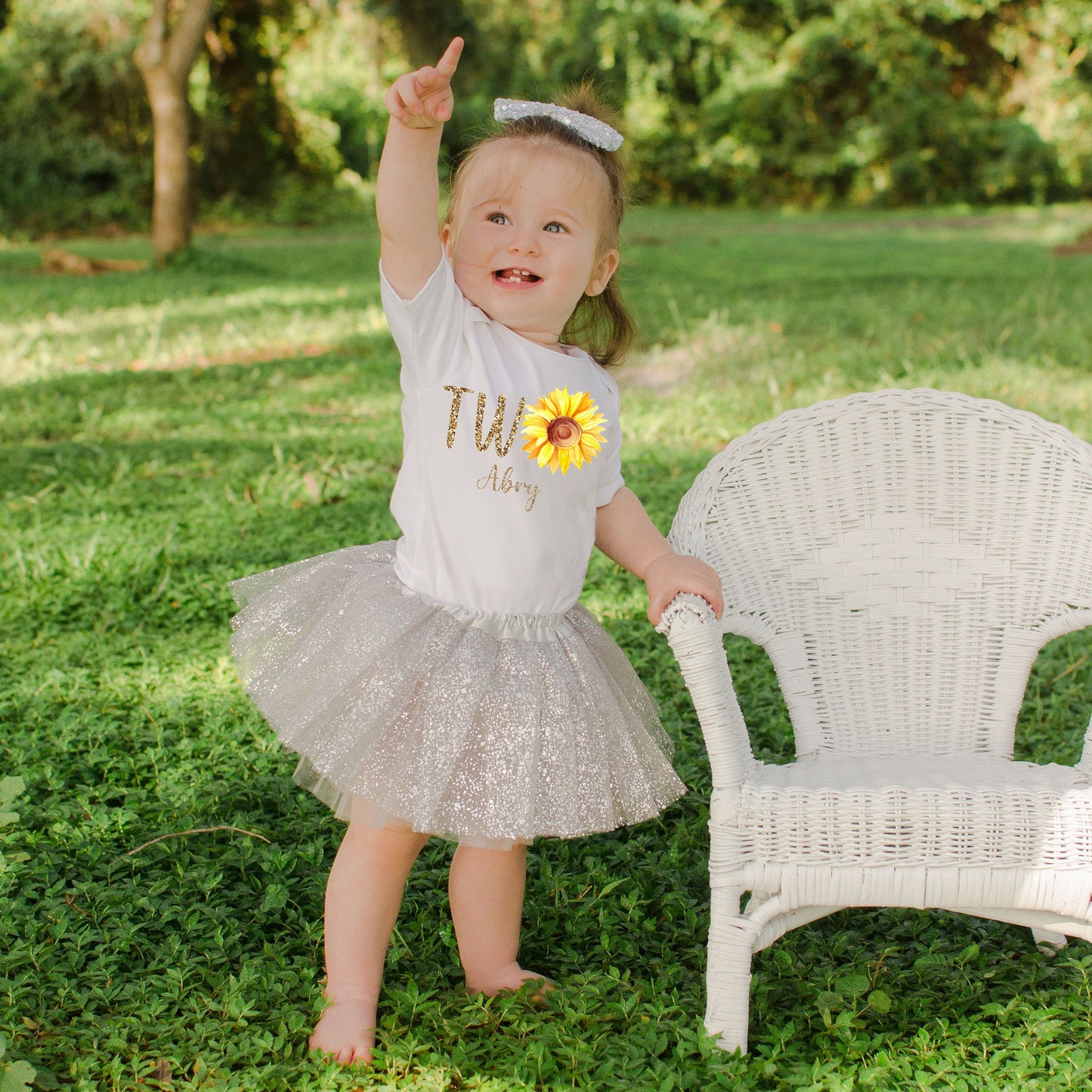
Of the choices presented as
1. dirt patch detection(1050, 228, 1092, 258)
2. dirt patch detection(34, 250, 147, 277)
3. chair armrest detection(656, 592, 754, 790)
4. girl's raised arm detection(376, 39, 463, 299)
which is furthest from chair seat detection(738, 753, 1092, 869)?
dirt patch detection(1050, 228, 1092, 258)

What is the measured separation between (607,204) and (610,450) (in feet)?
1.28

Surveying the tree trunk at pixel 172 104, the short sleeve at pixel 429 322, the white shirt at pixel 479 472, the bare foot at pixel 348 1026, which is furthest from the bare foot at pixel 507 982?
the tree trunk at pixel 172 104

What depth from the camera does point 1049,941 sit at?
2113 mm

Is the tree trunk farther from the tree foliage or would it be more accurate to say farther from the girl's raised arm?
the girl's raised arm

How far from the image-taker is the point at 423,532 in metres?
1.84

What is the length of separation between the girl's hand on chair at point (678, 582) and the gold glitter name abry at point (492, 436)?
0.26 meters

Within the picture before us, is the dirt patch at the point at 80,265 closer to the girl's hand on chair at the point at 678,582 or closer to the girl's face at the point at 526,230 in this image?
the girl's face at the point at 526,230

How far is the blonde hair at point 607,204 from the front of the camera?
72.6 inches

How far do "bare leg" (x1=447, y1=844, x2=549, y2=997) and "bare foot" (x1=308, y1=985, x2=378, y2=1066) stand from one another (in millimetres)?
176

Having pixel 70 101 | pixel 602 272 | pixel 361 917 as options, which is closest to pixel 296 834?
pixel 361 917

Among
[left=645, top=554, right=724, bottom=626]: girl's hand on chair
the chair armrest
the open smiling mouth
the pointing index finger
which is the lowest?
the chair armrest

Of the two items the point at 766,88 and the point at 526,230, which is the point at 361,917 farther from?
the point at 766,88

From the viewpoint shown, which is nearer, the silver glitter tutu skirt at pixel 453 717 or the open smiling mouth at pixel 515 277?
the silver glitter tutu skirt at pixel 453 717

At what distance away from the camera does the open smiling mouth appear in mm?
1828
